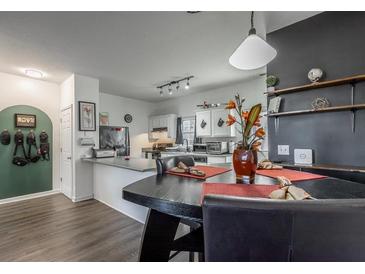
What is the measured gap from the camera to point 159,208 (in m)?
0.75

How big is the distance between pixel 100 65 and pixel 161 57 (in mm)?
1107

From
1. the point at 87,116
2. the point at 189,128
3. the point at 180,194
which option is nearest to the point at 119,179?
the point at 87,116

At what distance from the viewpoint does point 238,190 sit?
89cm

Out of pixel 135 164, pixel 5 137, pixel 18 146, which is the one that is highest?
pixel 5 137

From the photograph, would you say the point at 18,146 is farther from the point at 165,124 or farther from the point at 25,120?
the point at 165,124

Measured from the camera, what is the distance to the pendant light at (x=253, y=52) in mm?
1436

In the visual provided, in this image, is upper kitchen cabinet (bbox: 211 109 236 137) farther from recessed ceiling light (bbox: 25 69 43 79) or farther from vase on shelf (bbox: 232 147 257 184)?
recessed ceiling light (bbox: 25 69 43 79)

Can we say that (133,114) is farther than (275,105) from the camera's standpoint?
Yes

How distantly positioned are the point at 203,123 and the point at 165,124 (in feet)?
4.60

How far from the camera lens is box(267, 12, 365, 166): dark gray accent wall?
79.4 inches

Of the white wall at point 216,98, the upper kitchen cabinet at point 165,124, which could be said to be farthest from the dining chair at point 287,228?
the upper kitchen cabinet at point 165,124

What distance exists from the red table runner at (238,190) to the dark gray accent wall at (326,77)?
1.77 m

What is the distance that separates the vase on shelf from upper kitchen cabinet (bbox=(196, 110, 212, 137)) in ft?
11.8

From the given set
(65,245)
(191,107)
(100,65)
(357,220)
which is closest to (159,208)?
(357,220)
